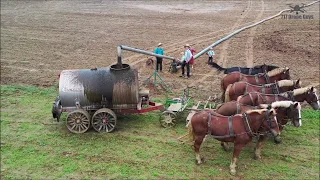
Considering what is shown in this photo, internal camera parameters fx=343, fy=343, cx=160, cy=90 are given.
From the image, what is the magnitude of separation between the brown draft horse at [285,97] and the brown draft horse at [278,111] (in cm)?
56

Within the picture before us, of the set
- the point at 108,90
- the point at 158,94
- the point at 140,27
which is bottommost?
the point at 158,94

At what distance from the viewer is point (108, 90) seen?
36.2 ft

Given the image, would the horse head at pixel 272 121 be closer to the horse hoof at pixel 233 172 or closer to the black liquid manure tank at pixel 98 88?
the horse hoof at pixel 233 172

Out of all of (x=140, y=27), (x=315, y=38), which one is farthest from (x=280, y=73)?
(x=140, y=27)

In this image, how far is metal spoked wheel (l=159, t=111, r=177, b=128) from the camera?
1163cm

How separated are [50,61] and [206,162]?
12.0 m

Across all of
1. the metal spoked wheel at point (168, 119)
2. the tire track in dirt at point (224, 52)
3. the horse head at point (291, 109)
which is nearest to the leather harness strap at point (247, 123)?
the horse head at point (291, 109)

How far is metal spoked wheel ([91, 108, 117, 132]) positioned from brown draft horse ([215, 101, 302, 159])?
347 centimetres

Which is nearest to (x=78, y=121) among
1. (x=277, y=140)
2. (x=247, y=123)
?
(x=247, y=123)

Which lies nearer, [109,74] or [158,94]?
[109,74]

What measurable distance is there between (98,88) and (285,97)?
5.80 meters

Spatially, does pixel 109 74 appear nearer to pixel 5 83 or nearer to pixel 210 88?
pixel 210 88

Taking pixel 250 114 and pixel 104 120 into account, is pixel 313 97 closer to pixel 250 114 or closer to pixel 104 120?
pixel 250 114

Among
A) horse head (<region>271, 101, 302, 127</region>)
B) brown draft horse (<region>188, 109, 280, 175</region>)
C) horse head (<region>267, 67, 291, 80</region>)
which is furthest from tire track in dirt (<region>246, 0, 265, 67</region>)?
brown draft horse (<region>188, 109, 280, 175</region>)
